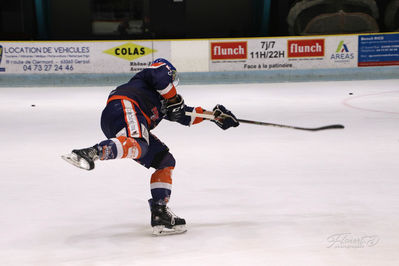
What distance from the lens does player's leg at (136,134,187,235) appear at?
3.46 meters

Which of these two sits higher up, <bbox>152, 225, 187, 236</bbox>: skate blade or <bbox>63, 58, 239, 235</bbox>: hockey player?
<bbox>63, 58, 239, 235</bbox>: hockey player

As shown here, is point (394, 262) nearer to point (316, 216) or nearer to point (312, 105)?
point (316, 216)

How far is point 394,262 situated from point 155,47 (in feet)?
31.2

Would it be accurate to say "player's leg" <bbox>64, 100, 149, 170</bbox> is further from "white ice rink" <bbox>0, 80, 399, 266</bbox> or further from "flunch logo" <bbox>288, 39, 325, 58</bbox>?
"flunch logo" <bbox>288, 39, 325, 58</bbox>

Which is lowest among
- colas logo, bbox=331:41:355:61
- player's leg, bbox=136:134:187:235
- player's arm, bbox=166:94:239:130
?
player's leg, bbox=136:134:187:235

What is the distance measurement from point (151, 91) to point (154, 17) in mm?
14147

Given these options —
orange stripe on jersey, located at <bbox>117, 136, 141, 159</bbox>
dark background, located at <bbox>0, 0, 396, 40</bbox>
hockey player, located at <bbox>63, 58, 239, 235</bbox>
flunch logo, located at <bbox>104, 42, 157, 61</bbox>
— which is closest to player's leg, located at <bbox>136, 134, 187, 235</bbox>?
hockey player, located at <bbox>63, 58, 239, 235</bbox>

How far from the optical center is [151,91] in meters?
3.57

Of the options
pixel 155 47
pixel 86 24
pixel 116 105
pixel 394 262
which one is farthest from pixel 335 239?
pixel 86 24

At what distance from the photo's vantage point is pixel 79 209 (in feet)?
13.3

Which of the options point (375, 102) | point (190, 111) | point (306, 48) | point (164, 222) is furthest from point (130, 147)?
point (306, 48)

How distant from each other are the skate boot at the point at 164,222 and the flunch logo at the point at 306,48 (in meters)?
8.97

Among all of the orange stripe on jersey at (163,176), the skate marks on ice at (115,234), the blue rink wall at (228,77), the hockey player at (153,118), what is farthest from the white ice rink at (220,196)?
the blue rink wall at (228,77)

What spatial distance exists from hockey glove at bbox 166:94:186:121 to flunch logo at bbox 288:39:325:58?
8693 millimetres
